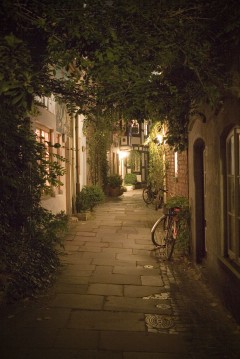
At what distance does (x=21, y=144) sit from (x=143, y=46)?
258cm

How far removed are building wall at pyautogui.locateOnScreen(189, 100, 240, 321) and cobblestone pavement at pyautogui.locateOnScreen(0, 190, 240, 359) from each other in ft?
0.99

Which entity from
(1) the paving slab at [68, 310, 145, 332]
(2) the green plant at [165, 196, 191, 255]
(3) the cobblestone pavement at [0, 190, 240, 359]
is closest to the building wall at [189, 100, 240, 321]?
(3) the cobblestone pavement at [0, 190, 240, 359]

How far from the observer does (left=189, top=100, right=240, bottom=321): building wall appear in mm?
4984

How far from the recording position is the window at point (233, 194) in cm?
488

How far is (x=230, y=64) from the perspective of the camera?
4.89 meters

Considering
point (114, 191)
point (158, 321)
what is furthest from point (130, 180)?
point (158, 321)

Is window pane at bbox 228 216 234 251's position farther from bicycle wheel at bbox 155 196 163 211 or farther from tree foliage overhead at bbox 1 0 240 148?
bicycle wheel at bbox 155 196 163 211

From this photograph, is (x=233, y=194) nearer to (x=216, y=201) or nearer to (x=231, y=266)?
(x=216, y=201)

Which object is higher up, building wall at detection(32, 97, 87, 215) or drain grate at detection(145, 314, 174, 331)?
building wall at detection(32, 97, 87, 215)

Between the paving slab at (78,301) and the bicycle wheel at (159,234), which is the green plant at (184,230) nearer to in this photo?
the bicycle wheel at (159,234)

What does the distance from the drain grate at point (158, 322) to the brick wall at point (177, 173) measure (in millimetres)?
4203

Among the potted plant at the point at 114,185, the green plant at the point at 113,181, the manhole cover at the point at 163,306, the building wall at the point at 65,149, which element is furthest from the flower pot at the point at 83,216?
the potted plant at the point at 114,185

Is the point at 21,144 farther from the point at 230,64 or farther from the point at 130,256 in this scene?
the point at 130,256

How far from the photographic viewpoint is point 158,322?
478 centimetres
